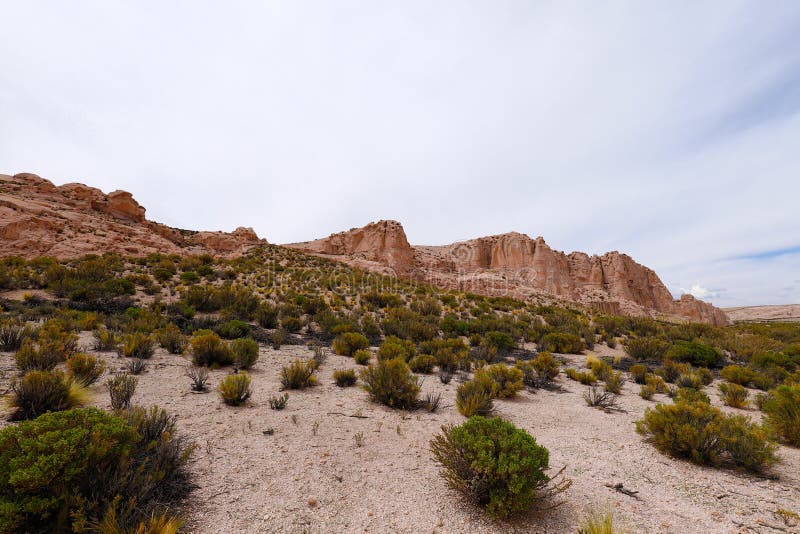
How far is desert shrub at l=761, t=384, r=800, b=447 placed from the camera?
4.59 meters

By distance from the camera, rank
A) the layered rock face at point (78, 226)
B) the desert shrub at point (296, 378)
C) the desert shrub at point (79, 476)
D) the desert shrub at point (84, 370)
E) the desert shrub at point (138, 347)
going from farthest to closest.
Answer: the layered rock face at point (78, 226)
the desert shrub at point (138, 347)
the desert shrub at point (296, 378)
the desert shrub at point (84, 370)
the desert shrub at point (79, 476)

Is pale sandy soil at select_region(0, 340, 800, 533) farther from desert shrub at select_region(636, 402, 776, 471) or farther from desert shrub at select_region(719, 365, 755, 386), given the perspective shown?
desert shrub at select_region(719, 365, 755, 386)

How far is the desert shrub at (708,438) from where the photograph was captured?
3928 mm

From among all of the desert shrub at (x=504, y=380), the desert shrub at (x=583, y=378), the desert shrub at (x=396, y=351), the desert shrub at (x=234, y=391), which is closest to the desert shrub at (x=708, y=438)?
the desert shrub at (x=504, y=380)

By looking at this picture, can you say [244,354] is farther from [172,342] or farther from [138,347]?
[138,347]

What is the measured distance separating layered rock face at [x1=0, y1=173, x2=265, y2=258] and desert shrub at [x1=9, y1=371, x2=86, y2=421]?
22.2 meters

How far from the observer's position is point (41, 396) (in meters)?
3.82

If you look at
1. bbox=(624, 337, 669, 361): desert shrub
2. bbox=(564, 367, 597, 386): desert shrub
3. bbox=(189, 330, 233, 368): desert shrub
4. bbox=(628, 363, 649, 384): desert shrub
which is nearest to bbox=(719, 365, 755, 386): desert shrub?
bbox=(628, 363, 649, 384): desert shrub

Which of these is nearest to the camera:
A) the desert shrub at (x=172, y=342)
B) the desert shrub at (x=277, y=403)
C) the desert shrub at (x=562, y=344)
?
the desert shrub at (x=277, y=403)

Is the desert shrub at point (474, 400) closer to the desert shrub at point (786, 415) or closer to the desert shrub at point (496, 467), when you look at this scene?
the desert shrub at point (496, 467)

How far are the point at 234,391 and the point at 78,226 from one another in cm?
2910

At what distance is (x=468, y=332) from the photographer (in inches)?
507

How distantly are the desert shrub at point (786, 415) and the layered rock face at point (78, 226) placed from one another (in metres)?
30.6

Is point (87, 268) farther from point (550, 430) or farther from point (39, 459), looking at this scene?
point (550, 430)
